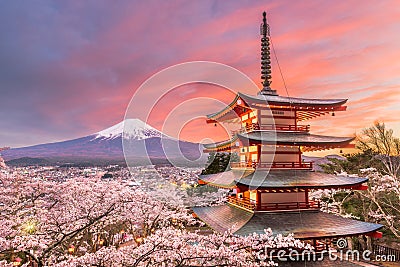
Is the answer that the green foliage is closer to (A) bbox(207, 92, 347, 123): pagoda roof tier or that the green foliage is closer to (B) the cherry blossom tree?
(A) bbox(207, 92, 347, 123): pagoda roof tier

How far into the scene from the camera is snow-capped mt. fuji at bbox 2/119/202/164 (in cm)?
3000

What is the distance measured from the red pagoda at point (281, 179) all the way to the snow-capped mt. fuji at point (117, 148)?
14.0m

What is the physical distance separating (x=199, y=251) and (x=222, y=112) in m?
9.12

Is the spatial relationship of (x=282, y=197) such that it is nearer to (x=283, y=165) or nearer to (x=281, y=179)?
(x=281, y=179)

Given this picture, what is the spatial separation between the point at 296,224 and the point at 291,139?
3908mm

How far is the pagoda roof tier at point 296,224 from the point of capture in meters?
10.6

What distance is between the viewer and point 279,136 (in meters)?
13.2

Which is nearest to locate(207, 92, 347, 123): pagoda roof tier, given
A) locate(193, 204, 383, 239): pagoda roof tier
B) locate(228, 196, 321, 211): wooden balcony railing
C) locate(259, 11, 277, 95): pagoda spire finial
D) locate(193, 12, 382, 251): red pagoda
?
locate(193, 12, 382, 251): red pagoda

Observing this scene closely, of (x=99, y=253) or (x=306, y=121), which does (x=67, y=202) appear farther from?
(x=306, y=121)

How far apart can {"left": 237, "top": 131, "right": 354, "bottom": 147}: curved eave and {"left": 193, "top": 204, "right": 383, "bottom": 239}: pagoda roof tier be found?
321 cm

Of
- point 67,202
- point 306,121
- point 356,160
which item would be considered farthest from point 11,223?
point 356,160

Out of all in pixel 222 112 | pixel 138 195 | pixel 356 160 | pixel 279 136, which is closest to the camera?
pixel 138 195

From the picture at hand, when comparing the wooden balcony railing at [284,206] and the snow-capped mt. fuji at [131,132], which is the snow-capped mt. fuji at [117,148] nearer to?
the snow-capped mt. fuji at [131,132]

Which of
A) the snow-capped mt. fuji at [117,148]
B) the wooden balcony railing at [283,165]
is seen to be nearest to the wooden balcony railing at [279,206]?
the wooden balcony railing at [283,165]
